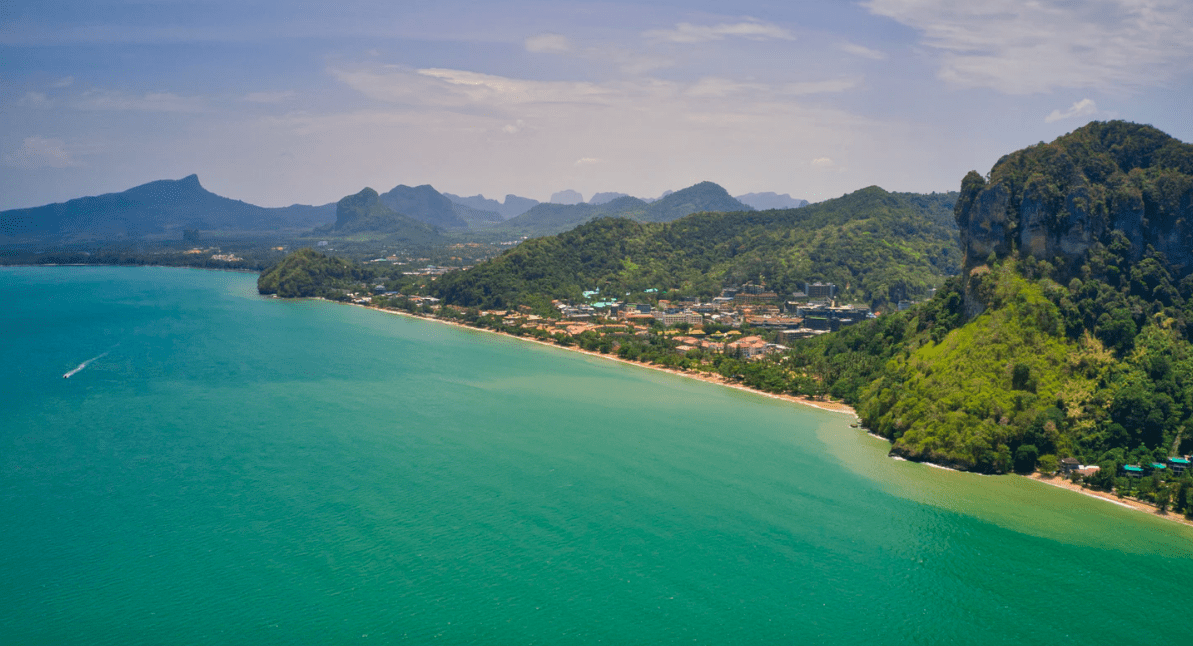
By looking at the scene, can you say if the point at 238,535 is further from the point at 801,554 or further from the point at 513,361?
the point at 513,361

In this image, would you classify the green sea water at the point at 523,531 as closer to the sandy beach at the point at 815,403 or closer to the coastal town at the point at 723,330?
the sandy beach at the point at 815,403

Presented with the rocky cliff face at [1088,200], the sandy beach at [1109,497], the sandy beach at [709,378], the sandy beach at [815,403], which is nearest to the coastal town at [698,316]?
the sandy beach at [709,378]

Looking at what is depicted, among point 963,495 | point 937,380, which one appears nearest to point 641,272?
point 937,380

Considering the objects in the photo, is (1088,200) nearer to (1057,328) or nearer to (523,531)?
(1057,328)

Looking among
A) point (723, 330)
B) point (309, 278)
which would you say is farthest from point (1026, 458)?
point (309, 278)

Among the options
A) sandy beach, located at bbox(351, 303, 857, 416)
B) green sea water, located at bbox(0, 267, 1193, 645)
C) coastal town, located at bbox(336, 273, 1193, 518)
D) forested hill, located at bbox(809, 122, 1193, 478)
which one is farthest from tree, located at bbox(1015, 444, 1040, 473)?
sandy beach, located at bbox(351, 303, 857, 416)
